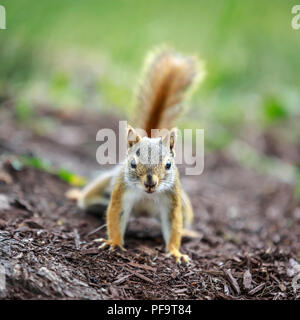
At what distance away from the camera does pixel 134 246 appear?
2.63 meters

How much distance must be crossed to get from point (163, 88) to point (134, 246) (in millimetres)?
1304

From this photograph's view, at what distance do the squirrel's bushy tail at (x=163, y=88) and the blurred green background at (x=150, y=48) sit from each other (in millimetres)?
1724

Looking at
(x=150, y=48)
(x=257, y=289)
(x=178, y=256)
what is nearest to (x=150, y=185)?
(x=178, y=256)

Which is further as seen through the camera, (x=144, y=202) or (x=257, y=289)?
(x=144, y=202)

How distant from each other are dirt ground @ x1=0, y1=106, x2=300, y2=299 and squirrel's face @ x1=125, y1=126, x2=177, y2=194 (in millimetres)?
451

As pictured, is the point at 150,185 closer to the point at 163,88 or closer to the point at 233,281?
the point at 233,281

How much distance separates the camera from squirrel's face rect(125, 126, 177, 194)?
232 centimetres

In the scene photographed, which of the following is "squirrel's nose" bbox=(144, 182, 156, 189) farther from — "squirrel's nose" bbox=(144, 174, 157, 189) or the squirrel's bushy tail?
the squirrel's bushy tail

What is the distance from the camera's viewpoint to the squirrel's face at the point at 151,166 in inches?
91.3

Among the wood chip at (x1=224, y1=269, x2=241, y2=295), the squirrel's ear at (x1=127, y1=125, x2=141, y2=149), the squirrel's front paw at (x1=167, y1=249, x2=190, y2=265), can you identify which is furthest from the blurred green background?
the wood chip at (x1=224, y1=269, x2=241, y2=295)

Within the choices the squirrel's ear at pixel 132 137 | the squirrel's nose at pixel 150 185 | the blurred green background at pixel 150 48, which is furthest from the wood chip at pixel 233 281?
the blurred green background at pixel 150 48

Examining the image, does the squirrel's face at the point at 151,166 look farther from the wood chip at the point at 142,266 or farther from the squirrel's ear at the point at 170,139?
the wood chip at the point at 142,266

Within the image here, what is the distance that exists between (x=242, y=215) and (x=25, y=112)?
3.01 meters
